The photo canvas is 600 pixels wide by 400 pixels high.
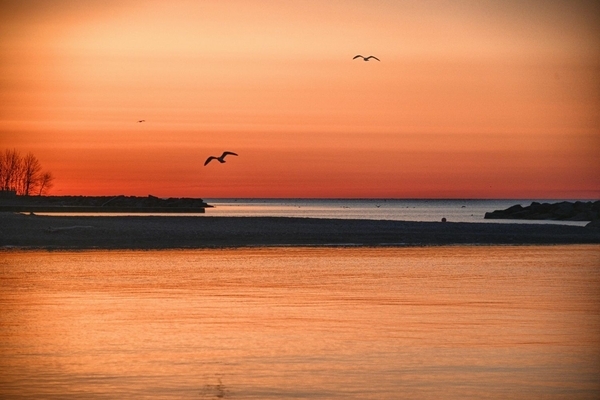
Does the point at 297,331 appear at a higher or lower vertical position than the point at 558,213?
lower

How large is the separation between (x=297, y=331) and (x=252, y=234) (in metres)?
28.1

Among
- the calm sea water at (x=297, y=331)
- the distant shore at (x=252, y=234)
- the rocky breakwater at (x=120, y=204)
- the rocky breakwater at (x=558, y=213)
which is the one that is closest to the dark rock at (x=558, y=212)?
the rocky breakwater at (x=558, y=213)

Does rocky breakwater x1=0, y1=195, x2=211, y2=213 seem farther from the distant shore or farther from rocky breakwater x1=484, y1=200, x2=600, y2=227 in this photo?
the distant shore

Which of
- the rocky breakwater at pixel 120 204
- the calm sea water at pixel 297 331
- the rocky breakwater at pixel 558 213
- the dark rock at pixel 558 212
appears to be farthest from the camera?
the rocky breakwater at pixel 120 204

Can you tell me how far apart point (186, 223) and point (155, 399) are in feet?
136

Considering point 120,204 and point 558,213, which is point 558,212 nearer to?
point 558,213

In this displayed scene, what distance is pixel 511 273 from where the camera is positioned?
94.2 feet

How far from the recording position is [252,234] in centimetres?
4528

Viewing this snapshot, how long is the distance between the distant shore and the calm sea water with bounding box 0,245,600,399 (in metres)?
9.23

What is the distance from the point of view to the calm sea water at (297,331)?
13.0 meters

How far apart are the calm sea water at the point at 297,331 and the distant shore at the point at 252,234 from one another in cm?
923

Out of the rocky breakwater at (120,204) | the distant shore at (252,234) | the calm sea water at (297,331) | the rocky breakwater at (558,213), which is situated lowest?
the calm sea water at (297,331)

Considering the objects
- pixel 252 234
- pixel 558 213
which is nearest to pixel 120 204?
pixel 558 213

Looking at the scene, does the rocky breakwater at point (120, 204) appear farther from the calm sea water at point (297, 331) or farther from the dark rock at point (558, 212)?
the calm sea water at point (297, 331)
